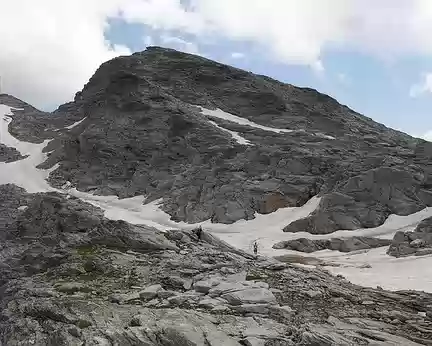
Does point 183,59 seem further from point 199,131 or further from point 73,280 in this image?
point 73,280

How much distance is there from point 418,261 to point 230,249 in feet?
41.4

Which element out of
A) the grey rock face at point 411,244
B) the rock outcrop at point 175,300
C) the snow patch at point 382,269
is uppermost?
the grey rock face at point 411,244

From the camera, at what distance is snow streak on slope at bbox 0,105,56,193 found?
77.2 m

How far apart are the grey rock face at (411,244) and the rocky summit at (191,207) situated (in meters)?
0.15

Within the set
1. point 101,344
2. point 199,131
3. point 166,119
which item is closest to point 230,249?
point 101,344

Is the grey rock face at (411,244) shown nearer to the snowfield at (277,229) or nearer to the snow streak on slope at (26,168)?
the snowfield at (277,229)

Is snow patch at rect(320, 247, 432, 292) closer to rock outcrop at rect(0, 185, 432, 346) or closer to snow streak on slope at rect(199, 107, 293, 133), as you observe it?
rock outcrop at rect(0, 185, 432, 346)

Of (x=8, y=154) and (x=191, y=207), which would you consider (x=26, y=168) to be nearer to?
(x=8, y=154)

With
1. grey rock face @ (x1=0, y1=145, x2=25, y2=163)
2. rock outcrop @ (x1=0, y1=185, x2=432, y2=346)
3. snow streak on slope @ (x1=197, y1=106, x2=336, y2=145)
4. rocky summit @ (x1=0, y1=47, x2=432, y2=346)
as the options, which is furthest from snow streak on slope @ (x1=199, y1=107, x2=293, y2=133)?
rock outcrop @ (x1=0, y1=185, x2=432, y2=346)

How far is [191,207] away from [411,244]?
2951 cm

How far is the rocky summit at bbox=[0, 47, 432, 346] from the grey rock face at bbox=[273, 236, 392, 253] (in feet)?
0.47

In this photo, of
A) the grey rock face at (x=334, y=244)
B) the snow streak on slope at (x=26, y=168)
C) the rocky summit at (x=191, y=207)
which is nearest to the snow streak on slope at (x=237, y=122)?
the rocky summit at (x=191, y=207)

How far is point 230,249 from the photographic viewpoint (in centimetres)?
3116

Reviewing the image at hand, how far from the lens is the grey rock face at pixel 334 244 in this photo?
136 feet
